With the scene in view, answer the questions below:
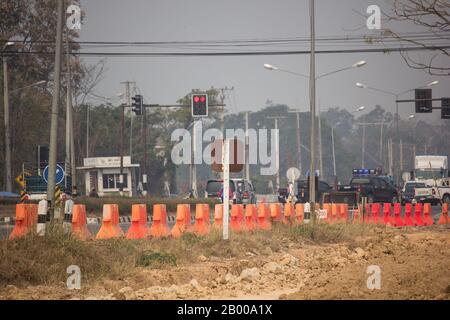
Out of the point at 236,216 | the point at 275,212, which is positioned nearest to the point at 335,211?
the point at 275,212

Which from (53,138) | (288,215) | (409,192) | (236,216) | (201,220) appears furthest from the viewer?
(409,192)

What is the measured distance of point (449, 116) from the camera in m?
48.4

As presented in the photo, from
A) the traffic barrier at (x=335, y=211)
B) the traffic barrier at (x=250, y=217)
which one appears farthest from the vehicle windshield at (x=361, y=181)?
the traffic barrier at (x=250, y=217)

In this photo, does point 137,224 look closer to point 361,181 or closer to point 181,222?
point 181,222

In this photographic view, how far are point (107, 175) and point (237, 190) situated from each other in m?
25.9

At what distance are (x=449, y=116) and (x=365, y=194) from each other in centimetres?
1097

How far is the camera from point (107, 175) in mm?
74250

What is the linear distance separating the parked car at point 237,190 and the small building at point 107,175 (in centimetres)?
1805

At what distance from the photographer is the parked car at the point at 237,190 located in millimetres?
49500

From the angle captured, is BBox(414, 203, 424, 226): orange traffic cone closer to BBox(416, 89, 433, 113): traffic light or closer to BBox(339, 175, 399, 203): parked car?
BBox(416, 89, 433, 113): traffic light

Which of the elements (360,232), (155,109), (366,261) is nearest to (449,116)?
(360,232)

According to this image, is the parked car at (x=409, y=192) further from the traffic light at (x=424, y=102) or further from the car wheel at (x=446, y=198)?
the traffic light at (x=424, y=102)

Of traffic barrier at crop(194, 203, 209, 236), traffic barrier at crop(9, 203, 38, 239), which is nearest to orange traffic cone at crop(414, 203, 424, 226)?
traffic barrier at crop(194, 203, 209, 236)
